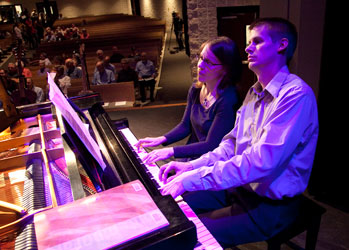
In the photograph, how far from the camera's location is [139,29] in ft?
45.1

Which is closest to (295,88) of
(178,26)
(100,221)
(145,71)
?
(100,221)

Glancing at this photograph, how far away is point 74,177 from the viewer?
140 cm

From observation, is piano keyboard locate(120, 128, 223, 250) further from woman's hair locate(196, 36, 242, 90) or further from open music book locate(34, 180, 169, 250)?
woman's hair locate(196, 36, 242, 90)

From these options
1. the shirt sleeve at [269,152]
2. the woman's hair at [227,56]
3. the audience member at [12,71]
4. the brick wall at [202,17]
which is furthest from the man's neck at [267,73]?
the audience member at [12,71]

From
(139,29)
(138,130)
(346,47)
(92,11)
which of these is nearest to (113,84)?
(138,130)

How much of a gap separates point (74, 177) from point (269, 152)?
898 millimetres

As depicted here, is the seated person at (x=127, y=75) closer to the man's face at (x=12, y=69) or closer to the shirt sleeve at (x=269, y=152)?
the man's face at (x=12, y=69)

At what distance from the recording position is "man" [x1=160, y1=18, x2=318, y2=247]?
143cm

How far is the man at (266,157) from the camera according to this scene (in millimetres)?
1427

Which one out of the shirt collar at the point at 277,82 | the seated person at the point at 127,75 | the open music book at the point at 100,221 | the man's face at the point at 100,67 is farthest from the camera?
the seated person at the point at 127,75

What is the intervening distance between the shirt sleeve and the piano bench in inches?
16.0

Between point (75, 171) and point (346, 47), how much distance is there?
7.34 feet

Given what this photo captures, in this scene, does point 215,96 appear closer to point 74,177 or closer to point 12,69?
point 74,177

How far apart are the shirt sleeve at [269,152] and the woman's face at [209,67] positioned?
0.70 m
